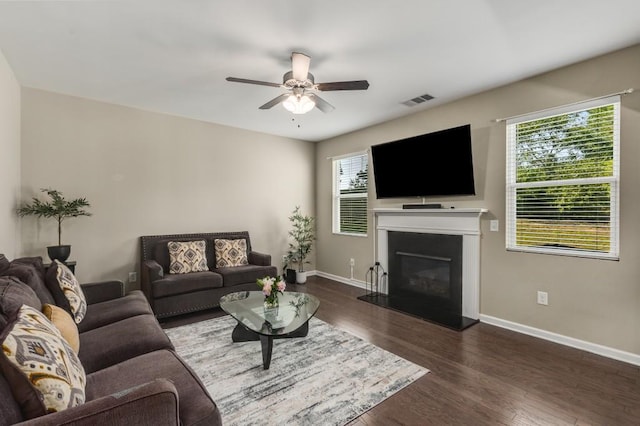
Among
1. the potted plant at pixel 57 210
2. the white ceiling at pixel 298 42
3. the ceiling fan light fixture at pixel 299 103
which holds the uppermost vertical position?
the white ceiling at pixel 298 42

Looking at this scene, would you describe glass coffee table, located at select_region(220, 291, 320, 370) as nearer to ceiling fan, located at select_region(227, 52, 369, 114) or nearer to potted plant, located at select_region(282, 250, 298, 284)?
ceiling fan, located at select_region(227, 52, 369, 114)

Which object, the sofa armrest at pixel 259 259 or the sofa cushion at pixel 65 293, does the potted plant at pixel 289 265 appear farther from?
the sofa cushion at pixel 65 293

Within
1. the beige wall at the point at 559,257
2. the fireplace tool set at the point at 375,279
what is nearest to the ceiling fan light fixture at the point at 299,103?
the beige wall at the point at 559,257

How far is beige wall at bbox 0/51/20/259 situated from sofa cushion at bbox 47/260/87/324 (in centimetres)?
99

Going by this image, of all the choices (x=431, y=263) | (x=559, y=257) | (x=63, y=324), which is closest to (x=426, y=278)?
(x=431, y=263)

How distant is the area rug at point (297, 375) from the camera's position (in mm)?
1929

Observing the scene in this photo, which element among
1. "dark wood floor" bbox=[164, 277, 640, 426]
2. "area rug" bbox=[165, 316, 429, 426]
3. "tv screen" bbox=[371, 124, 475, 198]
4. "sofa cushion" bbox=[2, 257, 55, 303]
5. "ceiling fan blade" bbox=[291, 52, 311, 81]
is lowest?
"dark wood floor" bbox=[164, 277, 640, 426]

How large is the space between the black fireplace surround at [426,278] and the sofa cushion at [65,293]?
3.24 metres

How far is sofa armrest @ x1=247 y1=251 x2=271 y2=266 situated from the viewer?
174 inches

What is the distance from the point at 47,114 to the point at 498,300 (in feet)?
18.5

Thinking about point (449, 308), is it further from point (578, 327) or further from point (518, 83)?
point (518, 83)

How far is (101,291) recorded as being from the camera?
2.85 m

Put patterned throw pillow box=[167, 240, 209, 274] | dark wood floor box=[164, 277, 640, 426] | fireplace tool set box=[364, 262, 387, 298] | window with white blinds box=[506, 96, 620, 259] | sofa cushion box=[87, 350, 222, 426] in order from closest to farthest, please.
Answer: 1. sofa cushion box=[87, 350, 222, 426]
2. dark wood floor box=[164, 277, 640, 426]
3. window with white blinds box=[506, 96, 620, 259]
4. patterned throw pillow box=[167, 240, 209, 274]
5. fireplace tool set box=[364, 262, 387, 298]

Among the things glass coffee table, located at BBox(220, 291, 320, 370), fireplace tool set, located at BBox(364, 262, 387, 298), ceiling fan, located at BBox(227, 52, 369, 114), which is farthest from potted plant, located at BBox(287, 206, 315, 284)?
ceiling fan, located at BBox(227, 52, 369, 114)
